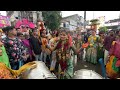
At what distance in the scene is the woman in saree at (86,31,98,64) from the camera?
7523 mm

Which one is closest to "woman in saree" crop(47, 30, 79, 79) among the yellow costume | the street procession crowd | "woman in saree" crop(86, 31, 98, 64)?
the street procession crowd

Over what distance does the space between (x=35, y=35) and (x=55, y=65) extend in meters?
1.36

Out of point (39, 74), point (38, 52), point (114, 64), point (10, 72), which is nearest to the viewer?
point (39, 74)

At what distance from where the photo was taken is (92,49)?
7738 millimetres

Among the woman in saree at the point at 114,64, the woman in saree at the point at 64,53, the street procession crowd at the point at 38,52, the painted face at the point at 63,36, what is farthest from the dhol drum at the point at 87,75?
the woman in saree at the point at 114,64

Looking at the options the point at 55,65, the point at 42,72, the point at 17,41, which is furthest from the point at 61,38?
the point at 42,72

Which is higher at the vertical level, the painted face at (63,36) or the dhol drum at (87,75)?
the painted face at (63,36)

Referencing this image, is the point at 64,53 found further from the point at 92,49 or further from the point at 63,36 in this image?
the point at 92,49

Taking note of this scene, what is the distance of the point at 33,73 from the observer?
328 cm

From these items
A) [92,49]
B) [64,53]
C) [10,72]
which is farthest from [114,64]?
[92,49]

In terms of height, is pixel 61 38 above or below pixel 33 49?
above

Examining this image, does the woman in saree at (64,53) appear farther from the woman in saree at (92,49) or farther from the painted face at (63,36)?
Answer: the woman in saree at (92,49)

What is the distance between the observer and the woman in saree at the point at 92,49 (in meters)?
7.52
